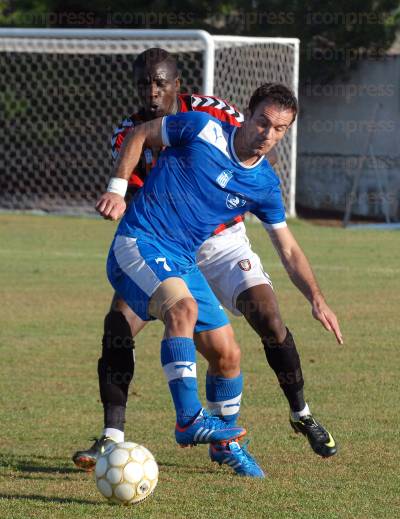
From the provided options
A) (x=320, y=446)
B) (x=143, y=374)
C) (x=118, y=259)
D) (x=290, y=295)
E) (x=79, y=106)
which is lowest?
(x=79, y=106)

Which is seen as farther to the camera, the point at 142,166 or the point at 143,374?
the point at 143,374

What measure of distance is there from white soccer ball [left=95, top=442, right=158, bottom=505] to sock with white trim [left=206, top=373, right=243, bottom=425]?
104 cm

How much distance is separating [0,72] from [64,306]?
501 inches

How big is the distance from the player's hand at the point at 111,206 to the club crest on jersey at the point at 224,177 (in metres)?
0.53

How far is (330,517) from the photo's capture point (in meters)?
5.04

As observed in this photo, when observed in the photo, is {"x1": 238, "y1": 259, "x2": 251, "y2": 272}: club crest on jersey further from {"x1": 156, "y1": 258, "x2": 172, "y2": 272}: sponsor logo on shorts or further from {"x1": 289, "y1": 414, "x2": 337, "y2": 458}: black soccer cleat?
{"x1": 289, "y1": 414, "x2": 337, "y2": 458}: black soccer cleat

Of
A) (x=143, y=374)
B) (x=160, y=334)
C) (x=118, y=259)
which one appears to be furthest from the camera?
(x=160, y=334)

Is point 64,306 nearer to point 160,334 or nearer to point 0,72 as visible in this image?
point 160,334

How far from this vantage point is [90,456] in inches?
231

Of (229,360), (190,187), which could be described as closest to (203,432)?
(229,360)

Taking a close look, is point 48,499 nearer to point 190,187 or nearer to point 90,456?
point 90,456

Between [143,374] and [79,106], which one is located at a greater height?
[143,374]

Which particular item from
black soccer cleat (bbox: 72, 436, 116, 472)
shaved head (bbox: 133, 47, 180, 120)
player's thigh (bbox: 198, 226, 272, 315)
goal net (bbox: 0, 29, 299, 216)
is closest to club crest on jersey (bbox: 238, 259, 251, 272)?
player's thigh (bbox: 198, 226, 272, 315)

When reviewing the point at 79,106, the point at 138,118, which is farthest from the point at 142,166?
the point at 79,106
